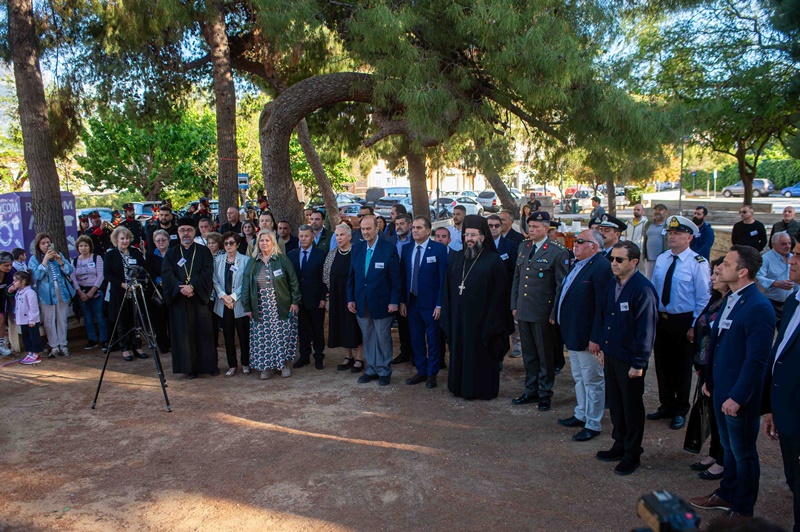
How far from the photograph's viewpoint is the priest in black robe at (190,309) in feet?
24.6

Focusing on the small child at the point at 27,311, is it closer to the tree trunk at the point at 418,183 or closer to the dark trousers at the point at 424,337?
the dark trousers at the point at 424,337

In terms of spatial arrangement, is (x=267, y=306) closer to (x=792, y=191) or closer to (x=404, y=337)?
(x=404, y=337)

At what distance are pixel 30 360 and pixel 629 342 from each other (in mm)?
7603

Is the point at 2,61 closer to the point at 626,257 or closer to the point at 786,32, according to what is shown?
the point at 626,257

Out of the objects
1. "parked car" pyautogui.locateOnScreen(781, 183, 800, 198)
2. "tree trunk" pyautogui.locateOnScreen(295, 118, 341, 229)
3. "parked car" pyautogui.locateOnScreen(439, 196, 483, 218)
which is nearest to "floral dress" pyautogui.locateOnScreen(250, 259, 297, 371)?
"tree trunk" pyautogui.locateOnScreen(295, 118, 341, 229)

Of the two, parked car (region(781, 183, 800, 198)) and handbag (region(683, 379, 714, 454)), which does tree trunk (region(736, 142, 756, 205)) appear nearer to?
handbag (region(683, 379, 714, 454))

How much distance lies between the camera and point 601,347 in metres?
4.95

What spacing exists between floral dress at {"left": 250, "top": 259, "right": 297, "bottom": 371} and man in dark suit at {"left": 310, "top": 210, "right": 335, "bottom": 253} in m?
1.12

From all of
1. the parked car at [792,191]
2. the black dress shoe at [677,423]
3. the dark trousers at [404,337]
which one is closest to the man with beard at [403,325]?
the dark trousers at [404,337]

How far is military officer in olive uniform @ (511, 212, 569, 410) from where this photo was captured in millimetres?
6074

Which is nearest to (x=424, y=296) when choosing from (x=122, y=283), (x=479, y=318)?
(x=479, y=318)

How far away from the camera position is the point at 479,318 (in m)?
6.46

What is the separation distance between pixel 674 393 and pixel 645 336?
→ 149 cm

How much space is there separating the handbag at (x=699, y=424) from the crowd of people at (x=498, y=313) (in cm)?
2
